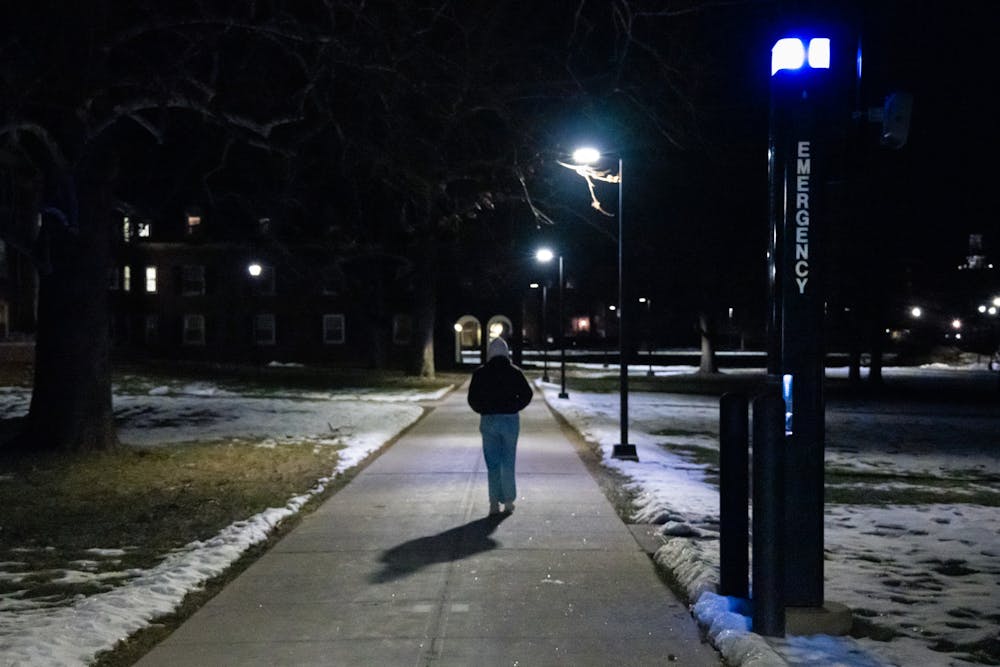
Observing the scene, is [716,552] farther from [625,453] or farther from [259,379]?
[259,379]

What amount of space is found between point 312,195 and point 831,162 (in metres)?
25.8

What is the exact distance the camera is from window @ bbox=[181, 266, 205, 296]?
2222 inches

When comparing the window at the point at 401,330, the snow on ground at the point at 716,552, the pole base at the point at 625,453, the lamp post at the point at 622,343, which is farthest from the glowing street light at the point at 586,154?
the window at the point at 401,330

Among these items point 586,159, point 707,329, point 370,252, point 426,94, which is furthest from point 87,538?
point 707,329

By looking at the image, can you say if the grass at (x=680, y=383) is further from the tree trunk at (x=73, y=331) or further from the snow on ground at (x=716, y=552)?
the tree trunk at (x=73, y=331)

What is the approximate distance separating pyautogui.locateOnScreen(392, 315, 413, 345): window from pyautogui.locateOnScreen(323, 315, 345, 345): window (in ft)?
9.99

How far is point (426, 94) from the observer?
1477 centimetres

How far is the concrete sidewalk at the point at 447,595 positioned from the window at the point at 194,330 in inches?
1883

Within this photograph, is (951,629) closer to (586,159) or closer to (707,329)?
(586,159)

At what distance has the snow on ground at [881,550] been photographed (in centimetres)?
580

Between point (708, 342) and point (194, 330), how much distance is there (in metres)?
29.6

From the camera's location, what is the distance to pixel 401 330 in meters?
57.8

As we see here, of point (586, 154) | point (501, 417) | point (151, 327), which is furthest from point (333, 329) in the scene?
point (501, 417)

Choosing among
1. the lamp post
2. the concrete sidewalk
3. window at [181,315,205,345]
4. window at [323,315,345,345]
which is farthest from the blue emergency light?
window at [181,315,205,345]
